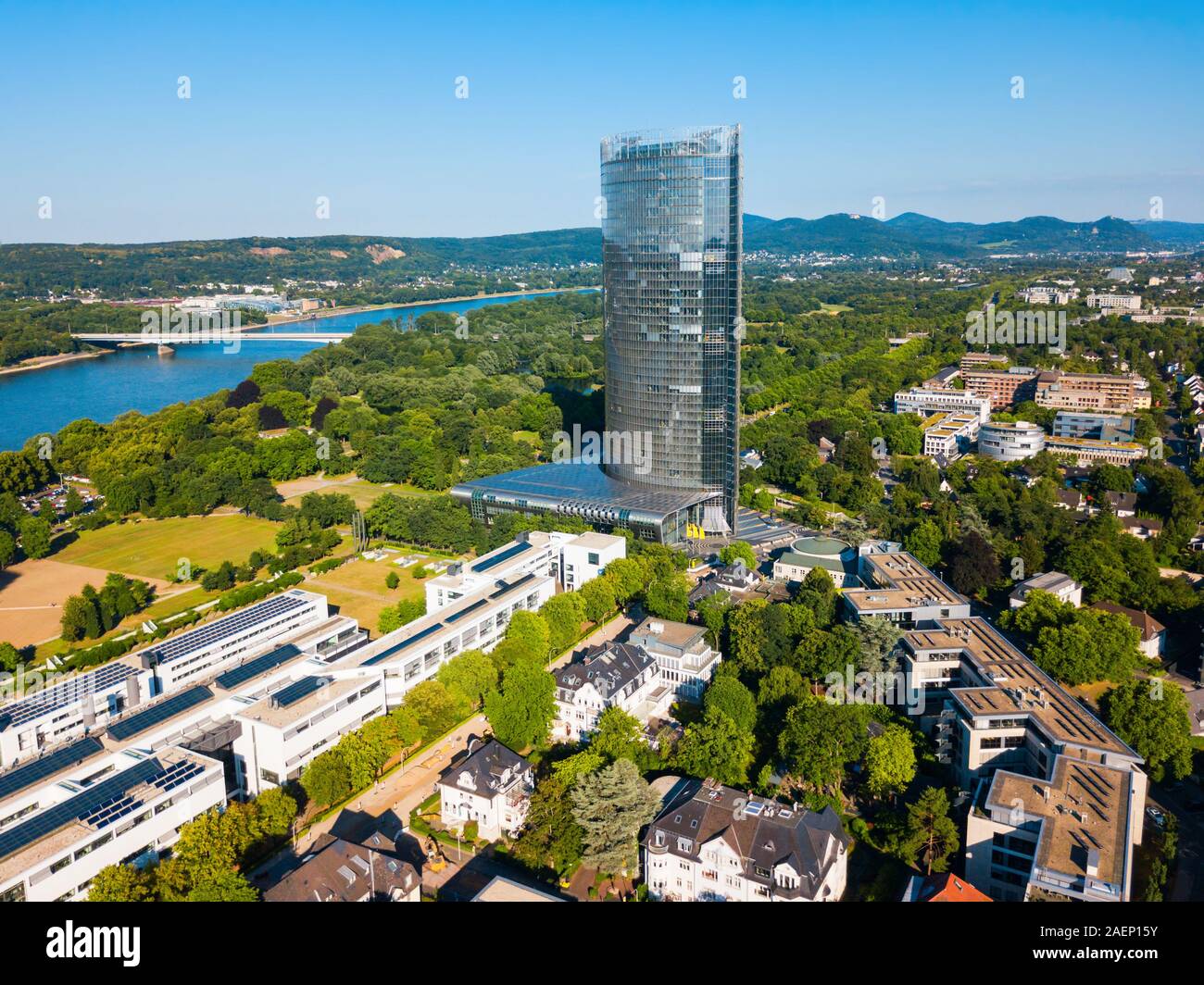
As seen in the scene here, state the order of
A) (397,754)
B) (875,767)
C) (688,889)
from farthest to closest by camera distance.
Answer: (397,754) → (875,767) → (688,889)

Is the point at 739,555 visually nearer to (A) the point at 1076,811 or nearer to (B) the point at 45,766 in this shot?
(A) the point at 1076,811

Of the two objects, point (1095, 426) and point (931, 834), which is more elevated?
point (1095, 426)

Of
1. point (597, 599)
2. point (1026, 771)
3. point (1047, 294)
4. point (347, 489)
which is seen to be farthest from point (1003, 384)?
point (1047, 294)

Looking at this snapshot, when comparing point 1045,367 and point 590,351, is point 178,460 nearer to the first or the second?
point 590,351

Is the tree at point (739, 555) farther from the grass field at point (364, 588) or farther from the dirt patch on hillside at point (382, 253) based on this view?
the dirt patch on hillside at point (382, 253)

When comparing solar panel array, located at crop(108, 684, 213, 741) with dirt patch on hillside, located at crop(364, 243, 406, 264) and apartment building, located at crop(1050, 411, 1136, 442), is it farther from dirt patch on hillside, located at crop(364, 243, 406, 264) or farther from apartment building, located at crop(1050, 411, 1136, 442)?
dirt patch on hillside, located at crop(364, 243, 406, 264)

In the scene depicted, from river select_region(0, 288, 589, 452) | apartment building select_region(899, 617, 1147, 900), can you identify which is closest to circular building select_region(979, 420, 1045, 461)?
apartment building select_region(899, 617, 1147, 900)
